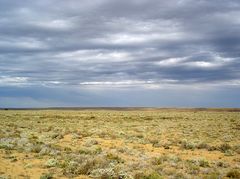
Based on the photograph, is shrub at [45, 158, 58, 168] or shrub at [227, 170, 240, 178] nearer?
shrub at [227, 170, 240, 178]

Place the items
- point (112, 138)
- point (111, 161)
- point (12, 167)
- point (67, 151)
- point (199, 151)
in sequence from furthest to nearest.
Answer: point (112, 138), point (199, 151), point (67, 151), point (111, 161), point (12, 167)

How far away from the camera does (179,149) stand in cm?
2466

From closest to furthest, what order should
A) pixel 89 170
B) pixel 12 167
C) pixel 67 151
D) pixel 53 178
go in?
pixel 53 178 < pixel 89 170 < pixel 12 167 < pixel 67 151

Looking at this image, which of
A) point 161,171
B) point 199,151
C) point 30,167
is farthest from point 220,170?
point 30,167

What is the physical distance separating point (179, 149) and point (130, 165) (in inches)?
329

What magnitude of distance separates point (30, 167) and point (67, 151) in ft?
16.8

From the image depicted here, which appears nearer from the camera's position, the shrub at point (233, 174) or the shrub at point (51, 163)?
the shrub at point (233, 174)

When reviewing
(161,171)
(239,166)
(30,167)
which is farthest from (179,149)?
(30,167)

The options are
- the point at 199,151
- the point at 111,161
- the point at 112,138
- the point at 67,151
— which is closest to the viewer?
the point at 111,161

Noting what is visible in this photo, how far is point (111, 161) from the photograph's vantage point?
59.6ft

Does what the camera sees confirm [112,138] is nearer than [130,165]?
No

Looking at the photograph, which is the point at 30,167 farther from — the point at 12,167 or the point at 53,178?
the point at 53,178

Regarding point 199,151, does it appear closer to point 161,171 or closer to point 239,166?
point 239,166

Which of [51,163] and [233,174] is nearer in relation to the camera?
[233,174]
